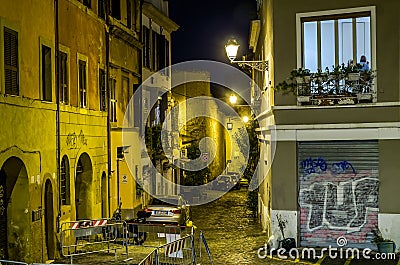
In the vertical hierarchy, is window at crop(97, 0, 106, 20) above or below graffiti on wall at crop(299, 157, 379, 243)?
above

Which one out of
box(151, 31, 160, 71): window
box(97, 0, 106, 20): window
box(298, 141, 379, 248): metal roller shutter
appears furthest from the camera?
box(151, 31, 160, 71): window

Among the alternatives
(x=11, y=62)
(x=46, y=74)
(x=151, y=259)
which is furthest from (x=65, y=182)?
(x=151, y=259)

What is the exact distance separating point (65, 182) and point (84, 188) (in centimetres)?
215

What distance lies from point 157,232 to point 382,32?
9684 mm

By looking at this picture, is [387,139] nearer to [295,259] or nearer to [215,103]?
[295,259]

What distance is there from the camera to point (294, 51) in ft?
55.1

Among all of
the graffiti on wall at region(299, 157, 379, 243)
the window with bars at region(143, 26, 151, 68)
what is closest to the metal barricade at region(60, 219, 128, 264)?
the graffiti on wall at region(299, 157, 379, 243)

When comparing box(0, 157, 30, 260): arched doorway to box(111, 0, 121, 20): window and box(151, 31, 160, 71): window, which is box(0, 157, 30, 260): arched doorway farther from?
box(151, 31, 160, 71): window

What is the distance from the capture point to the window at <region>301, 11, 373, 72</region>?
16344 mm

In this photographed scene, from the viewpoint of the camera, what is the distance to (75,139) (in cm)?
1817

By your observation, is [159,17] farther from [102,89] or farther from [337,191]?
[337,191]

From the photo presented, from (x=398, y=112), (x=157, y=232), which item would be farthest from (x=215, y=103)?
(x=398, y=112)

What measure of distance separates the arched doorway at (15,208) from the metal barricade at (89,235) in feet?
4.60

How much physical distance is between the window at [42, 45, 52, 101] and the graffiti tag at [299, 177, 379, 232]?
26.4 feet
